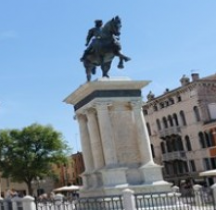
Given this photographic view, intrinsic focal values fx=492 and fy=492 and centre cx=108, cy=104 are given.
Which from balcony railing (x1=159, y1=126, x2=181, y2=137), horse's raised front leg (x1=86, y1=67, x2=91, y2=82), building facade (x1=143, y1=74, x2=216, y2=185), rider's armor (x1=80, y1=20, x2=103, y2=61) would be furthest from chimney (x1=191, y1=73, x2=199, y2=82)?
horse's raised front leg (x1=86, y1=67, x2=91, y2=82)

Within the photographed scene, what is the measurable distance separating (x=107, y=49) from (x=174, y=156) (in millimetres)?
35777

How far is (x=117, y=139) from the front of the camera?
20.1 m

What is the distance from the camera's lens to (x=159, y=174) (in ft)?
65.1

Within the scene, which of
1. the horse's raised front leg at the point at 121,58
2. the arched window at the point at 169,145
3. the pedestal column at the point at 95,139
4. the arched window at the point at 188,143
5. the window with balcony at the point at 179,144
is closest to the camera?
the pedestal column at the point at 95,139

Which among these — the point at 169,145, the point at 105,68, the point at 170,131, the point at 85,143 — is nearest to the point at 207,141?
the point at 170,131

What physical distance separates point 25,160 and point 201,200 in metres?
42.1

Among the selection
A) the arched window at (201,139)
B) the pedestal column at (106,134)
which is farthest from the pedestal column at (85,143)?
the arched window at (201,139)

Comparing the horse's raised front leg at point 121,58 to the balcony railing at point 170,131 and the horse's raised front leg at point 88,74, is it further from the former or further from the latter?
the balcony railing at point 170,131

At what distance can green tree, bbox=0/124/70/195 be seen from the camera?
57.3m

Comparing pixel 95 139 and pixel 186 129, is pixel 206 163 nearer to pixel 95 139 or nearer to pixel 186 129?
pixel 186 129

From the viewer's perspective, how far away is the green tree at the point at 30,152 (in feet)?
188

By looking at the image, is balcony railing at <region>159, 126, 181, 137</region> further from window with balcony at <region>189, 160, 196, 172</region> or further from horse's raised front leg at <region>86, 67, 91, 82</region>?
horse's raised front leg at <region>86, 67, 91, 82</region>

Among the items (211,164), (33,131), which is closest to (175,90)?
(211,164)

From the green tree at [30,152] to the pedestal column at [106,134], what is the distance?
38.9 meters
